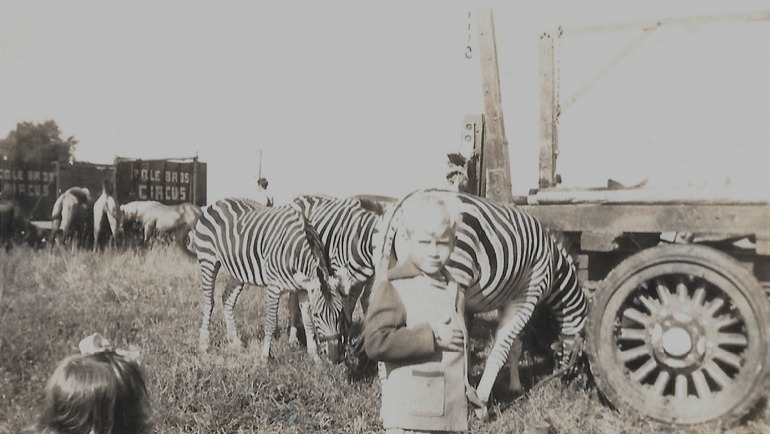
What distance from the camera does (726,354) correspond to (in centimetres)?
228

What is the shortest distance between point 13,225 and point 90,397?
4.34 ft

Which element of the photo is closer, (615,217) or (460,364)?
(460,364)

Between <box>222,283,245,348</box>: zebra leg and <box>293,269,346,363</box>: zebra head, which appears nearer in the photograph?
<box>293,269,346,363</box>: zebra head

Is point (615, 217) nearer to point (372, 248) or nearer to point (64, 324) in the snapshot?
point (372, 248)

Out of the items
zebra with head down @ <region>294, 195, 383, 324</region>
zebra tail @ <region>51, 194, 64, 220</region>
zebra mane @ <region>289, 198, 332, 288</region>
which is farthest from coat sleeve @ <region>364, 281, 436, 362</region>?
zebra tail @ <region>51, 194, 64, 220</region>

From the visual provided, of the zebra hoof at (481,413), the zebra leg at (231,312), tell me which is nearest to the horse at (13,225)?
the zebra leg at (231,312)

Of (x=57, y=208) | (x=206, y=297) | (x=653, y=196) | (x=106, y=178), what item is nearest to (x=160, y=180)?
(x=106, y=178)

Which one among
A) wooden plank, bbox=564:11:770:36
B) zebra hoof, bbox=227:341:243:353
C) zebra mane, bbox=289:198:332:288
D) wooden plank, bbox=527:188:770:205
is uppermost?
wooden plank, bbox=564:11:770:36

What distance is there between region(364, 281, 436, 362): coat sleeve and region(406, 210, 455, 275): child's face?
0.12m

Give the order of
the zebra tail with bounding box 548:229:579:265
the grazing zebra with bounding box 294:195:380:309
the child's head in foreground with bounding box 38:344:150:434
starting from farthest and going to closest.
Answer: the grazing zebra with bounding box 294:195:380:309, the zebra tail with bounding box 548:229:579:265, the child's head in foreground with bounding box 38:344:150:434

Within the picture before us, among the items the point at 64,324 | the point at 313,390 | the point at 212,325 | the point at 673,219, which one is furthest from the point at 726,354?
the point at 64,324

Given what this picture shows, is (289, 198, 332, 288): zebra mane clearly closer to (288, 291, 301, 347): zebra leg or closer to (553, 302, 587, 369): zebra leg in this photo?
(288, 291, 301, 347): zebra leg

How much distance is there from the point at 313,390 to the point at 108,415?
3.92ft

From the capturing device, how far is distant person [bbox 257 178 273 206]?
119 inches
